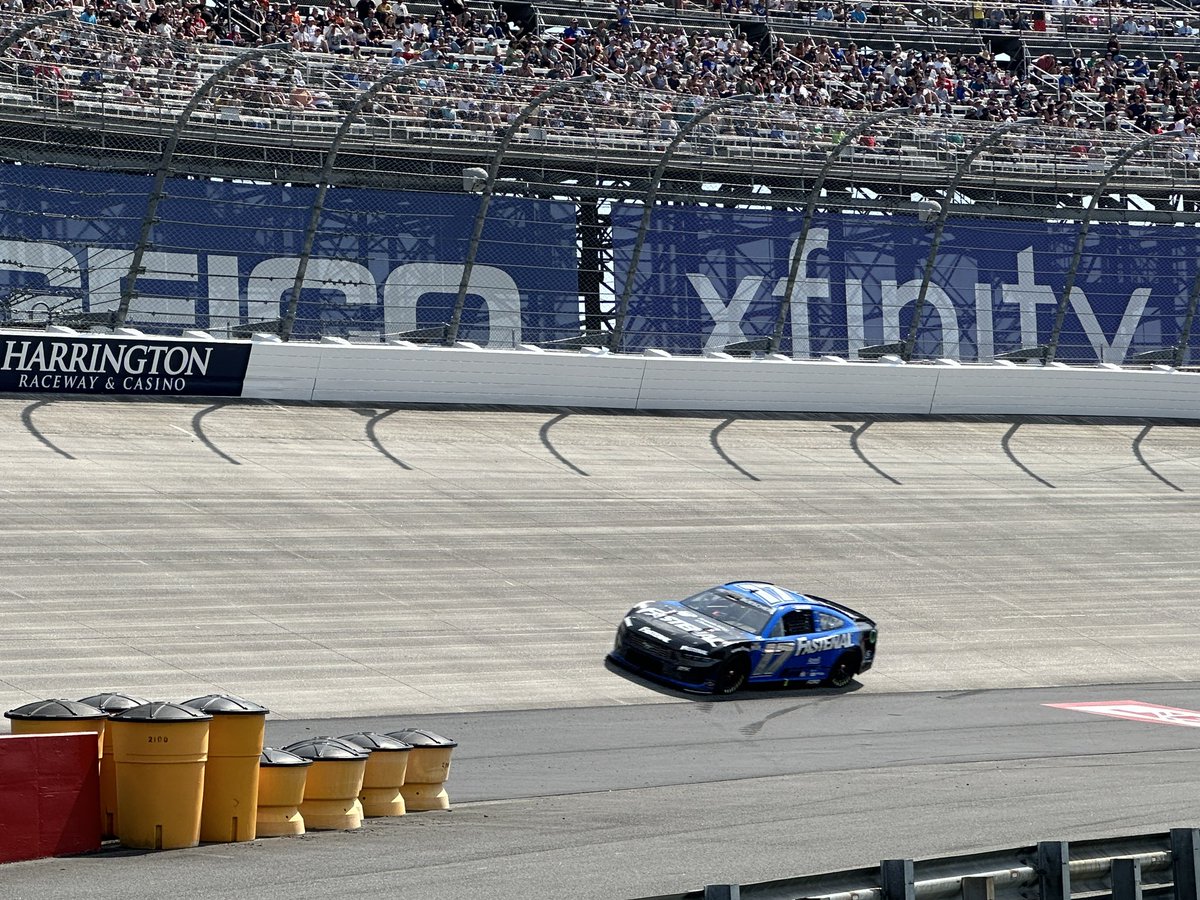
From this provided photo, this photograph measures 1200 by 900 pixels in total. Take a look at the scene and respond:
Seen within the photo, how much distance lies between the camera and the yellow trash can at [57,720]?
9.39 meters

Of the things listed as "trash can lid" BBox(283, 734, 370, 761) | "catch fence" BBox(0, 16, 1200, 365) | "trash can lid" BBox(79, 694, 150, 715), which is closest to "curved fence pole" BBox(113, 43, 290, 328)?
"catch fence" BBox(0, 16, 1200, 365)

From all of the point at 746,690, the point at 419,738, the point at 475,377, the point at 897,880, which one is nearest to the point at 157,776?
the point at 419,738

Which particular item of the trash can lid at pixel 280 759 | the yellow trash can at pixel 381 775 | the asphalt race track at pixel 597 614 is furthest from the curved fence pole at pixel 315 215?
the trash can lid at pixel 280 759

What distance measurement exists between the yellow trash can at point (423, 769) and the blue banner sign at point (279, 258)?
12.5m

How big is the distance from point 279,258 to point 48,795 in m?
15.5

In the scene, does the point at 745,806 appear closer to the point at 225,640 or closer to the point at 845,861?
the point at 845,861

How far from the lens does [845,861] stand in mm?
9328

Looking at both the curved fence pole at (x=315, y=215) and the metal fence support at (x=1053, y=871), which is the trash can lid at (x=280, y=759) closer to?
the metal fence support at (x=1053, y=871)

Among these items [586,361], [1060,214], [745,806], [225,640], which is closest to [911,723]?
[745,806]

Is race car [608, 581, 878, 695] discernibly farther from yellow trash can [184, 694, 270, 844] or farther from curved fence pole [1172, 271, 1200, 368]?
curved fence pole [1172, 271, 1200, 368]

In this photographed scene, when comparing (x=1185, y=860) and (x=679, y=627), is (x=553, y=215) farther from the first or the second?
(x=1185, y=860)

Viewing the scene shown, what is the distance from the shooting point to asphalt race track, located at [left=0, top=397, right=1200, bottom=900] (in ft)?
33.2

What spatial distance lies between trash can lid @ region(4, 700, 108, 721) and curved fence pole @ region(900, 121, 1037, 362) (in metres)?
19.8

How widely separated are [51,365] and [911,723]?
11.1 meters
